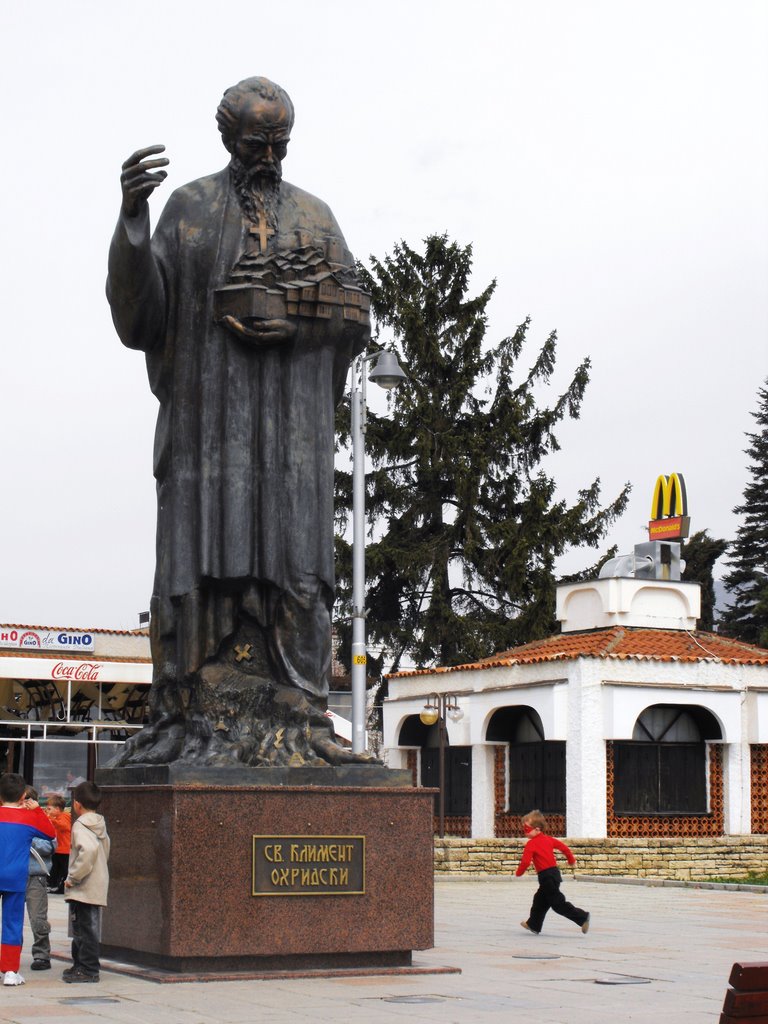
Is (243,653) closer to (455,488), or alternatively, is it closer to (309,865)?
(309,865)

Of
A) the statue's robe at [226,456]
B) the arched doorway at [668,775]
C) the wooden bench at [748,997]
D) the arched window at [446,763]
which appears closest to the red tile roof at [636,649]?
the arched doorway at [668,775]

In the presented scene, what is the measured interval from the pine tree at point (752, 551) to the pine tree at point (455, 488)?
382 inches

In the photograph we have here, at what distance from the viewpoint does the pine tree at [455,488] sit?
4175 centimetres

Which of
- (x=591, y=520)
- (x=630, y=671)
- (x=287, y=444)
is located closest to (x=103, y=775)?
(x=287, y=444)

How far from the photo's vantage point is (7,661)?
31.8m

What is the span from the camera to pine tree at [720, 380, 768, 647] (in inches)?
2003

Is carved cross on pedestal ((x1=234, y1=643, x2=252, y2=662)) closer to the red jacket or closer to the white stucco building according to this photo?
the red jacket

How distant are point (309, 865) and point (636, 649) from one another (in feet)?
71.3

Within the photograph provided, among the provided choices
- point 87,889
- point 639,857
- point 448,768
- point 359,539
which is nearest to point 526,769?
point 448,768

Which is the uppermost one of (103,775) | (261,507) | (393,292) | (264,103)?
(393,292)

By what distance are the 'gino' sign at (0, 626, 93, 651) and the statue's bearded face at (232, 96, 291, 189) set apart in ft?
86.5

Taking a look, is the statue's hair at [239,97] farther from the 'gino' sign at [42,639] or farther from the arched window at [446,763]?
the 'gino' sign at [42,639]

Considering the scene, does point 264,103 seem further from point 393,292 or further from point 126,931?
point 393,292

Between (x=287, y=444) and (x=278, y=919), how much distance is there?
264 cm
